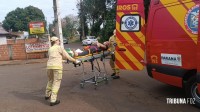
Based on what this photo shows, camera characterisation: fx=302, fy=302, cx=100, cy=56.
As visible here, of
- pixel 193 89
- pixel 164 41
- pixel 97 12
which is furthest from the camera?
pixel 97 12

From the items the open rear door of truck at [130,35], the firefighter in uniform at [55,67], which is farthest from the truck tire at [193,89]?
the firefighter in uniform at [55,67]

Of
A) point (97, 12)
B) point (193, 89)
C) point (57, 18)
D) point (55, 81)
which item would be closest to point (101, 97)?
point (55, 81)

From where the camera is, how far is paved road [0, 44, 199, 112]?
6621 mm

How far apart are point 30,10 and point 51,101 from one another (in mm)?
76040

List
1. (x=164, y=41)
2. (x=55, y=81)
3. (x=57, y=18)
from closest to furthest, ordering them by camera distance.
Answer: (x=164, y=41), (x=55, y=81), (x=57, y=18)

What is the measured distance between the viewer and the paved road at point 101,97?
6621 mm

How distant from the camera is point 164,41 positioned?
660 cm

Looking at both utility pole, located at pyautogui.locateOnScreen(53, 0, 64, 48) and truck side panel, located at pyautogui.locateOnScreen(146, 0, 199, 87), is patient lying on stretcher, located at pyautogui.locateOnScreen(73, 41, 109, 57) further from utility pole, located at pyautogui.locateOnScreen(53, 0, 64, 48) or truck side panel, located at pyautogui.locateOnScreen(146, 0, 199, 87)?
utility pole, located at pyautogui.locateOnScreen(53, 0, 64, 48)

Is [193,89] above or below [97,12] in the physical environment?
below

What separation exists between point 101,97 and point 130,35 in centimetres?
174

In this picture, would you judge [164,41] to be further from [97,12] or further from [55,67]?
[97,12]

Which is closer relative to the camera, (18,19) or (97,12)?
(97,12)

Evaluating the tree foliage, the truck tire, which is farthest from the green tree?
the truck tire

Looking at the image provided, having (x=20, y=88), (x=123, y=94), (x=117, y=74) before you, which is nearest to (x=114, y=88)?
(x=123, y=94)
